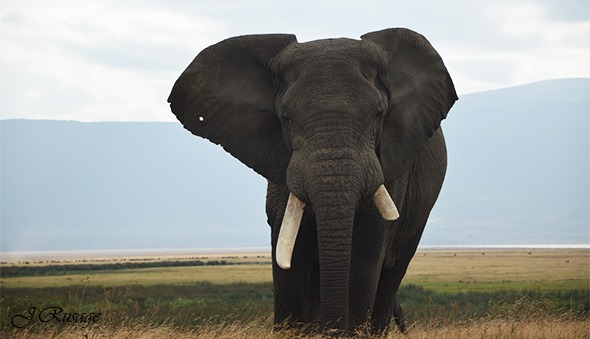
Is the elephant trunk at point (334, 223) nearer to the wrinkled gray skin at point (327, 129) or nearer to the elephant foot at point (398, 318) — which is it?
the wrinkled gray skin at point (327, 129)

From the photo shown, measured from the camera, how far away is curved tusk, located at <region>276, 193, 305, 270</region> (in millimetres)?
11195

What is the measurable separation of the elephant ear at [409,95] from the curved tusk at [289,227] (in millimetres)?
1442

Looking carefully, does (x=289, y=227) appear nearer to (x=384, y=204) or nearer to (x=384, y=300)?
(x=384, y=204)

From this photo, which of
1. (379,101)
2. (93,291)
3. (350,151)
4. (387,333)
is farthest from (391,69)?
(93,291)

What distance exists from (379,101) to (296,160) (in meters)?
1.21

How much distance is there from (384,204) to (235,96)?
264 centimetres

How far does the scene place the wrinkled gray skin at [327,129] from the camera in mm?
11258

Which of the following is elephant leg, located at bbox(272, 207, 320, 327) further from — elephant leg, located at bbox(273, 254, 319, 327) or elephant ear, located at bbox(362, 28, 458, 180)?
elephant ear, located at bbox(362, 28, 458, 180)

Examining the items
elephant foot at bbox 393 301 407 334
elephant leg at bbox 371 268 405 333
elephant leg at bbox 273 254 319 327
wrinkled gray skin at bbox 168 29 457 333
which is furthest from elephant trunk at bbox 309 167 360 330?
elephant foot at bbox 393 301 407 334

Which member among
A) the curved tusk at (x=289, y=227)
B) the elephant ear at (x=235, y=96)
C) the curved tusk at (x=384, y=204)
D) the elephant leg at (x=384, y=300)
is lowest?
the elephant leg at (x=384, y=300)

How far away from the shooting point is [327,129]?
448 inches

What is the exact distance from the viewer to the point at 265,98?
1291cm

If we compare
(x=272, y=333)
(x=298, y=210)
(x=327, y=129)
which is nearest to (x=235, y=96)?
(x=327, y=129)

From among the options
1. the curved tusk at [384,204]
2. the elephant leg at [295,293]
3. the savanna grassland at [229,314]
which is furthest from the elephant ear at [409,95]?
the savanna grassland at [229,314]
